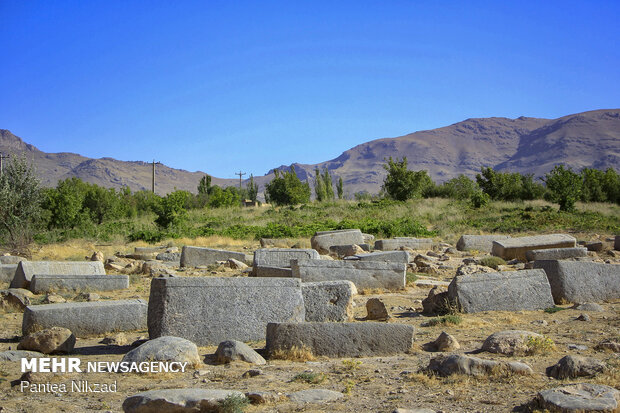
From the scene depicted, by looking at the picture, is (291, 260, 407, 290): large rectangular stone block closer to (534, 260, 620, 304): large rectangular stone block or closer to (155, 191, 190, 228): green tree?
(534, 260, 620, 304): large rectangular stone block

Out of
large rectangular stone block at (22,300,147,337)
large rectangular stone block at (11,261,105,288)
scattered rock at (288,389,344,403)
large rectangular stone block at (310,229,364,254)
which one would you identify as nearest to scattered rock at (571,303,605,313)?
scattered rock at (288,389,344,403)

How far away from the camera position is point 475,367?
16.8 feet

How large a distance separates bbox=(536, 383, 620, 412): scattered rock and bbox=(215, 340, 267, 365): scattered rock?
2846 mm

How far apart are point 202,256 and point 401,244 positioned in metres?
7.63

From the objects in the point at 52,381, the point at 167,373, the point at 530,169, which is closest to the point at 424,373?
the point at 167,373

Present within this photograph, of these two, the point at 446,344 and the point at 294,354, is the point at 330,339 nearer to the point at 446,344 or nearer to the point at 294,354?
the point at 294,354

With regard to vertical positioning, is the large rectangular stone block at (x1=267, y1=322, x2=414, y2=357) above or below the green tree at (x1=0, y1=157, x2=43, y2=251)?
below

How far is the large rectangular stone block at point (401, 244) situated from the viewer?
19.7 m

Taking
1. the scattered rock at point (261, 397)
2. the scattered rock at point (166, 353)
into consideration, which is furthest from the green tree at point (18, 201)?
the scattered rock at point (261, 397)

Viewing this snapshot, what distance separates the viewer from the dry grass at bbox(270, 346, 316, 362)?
19.6 feet

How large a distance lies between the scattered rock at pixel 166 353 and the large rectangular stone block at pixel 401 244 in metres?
14.3

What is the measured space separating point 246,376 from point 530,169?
18781 cm

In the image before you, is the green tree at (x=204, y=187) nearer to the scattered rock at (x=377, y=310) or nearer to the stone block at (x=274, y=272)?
the stone block at (x=274, y=272)

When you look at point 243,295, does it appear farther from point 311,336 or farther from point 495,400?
point 495,400
